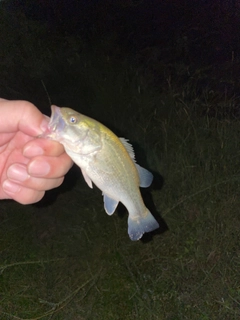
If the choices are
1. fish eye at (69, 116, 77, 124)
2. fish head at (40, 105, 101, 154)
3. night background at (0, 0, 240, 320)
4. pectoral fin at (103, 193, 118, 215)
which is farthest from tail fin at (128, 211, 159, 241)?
night background at (0, 0, 240, 320)

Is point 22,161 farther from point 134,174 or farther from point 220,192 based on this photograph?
point 220,192

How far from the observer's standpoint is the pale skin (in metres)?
1.46

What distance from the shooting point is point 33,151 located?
1.46 m

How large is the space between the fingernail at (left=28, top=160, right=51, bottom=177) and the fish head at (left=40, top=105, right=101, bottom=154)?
0.61ft

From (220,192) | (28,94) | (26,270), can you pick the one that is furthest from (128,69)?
(26,270)

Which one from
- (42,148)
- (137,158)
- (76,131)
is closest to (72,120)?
(76,131)

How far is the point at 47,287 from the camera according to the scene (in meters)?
4.09

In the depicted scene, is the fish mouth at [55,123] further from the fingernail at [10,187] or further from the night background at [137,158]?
the night background at [137,158]

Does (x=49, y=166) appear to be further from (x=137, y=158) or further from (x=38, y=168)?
(x=137, y=158)

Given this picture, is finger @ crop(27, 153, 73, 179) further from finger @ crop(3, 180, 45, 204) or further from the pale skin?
finger @ crop(3, 180, 45, 204)

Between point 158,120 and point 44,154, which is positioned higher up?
point 44,154

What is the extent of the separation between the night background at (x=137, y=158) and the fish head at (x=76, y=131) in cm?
251

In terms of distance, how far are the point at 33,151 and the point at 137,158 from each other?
9.11ft

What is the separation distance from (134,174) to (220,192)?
266 centimetres
